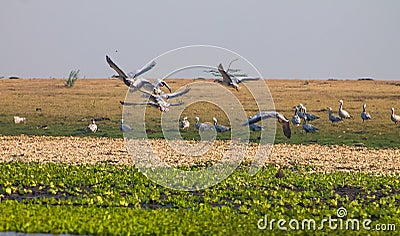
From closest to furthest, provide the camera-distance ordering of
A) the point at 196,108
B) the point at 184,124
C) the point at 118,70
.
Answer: the point at 118,70 → the point at 184,124 → the point at 196,108

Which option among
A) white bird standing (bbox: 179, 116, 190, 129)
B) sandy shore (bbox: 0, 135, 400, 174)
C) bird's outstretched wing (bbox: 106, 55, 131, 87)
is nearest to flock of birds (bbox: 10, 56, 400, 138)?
bird's outstretched wing (bbox: 106, 55, 131, 87)

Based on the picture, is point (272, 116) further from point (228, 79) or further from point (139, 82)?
point (139, 82)

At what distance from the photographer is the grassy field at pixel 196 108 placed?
30.6m

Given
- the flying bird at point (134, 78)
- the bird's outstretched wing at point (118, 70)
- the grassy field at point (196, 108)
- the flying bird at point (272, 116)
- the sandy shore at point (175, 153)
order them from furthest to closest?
the grassy field at point (196, 108) → the flying bird at point (272, 116) → the sandy shore at point (175, 153) → the flying bird at point (134, 78) → the bird's outstretched wing at point (118, 70)

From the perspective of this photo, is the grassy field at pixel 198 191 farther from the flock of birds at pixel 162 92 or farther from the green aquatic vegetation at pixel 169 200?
the flock of birds at pixel 162 92

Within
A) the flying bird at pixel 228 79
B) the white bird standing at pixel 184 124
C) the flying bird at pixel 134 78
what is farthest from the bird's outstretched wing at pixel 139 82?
the white bird standing at pixel 184 124

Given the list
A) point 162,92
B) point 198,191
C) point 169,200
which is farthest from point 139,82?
point 169,200

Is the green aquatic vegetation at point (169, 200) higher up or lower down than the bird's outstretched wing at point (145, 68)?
lower down

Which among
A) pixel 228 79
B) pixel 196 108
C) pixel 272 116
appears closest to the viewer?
pixel 228 79

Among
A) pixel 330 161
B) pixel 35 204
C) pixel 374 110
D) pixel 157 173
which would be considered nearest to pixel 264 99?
pixel 374 110

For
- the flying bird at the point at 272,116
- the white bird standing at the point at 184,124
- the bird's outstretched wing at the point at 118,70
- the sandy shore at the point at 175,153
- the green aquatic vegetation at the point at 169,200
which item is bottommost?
the green aquatic vegetation at the point at 169,200

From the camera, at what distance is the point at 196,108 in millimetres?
37500

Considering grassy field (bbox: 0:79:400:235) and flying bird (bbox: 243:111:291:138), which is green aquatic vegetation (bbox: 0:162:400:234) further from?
flying bird (bbox: 243:111:291:138)

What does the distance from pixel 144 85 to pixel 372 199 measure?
775 centimetres
